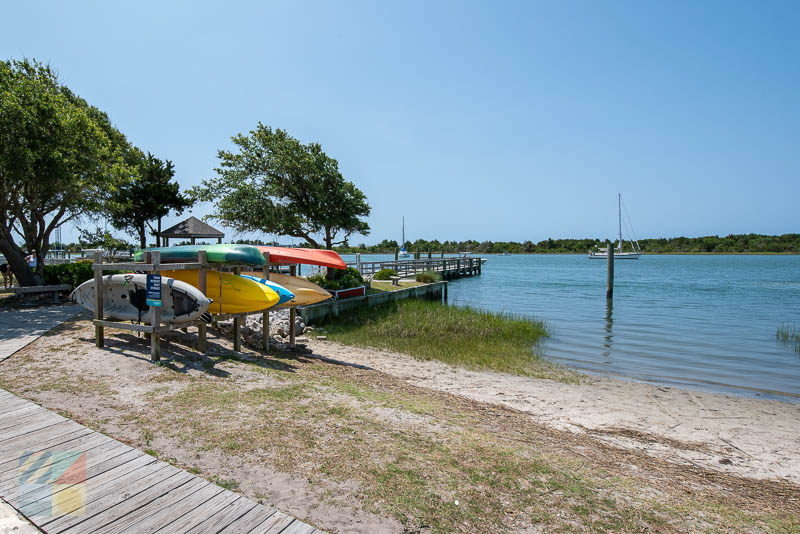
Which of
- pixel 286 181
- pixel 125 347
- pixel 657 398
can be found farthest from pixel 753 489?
pixel 286 181

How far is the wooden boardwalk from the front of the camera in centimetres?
270

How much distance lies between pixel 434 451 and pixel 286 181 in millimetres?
18125

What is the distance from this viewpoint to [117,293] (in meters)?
7.68

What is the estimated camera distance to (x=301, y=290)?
1011 centimetres

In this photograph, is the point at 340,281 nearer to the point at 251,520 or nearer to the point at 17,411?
the point at 17,411

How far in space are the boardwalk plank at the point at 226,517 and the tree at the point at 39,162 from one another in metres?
11.9

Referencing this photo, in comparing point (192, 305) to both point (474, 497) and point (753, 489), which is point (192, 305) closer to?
point (474, 497)

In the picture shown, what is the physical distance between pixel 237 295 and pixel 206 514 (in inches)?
228

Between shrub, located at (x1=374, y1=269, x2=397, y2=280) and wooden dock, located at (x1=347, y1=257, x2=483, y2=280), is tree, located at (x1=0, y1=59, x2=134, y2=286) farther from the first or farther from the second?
shrub, located at (x1=374, y1=269, x2=397, y2=280)

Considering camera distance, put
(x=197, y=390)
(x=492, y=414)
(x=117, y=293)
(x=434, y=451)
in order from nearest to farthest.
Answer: (x=434, y=451)
(x=197, y=390)
(x=492, y=414)
(x=117, y=293)

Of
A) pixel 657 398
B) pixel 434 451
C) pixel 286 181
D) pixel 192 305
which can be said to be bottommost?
pixel 657 398

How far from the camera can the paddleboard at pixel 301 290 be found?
998cm

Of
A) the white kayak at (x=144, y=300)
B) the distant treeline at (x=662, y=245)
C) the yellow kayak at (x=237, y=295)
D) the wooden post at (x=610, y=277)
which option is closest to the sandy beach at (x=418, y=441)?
the white kayak at (x=144, y=300)

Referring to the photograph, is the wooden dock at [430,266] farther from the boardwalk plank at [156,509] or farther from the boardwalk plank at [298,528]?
the boardwalk plank at [298,528]
